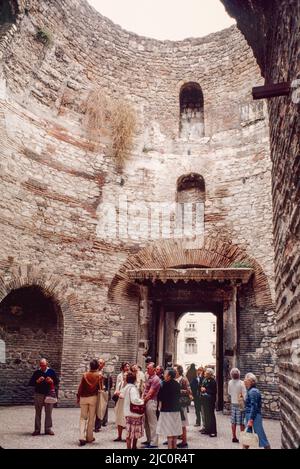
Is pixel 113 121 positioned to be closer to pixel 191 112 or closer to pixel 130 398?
pixel 191 112

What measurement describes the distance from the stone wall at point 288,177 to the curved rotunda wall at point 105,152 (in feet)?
20.0

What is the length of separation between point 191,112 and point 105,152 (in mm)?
3718

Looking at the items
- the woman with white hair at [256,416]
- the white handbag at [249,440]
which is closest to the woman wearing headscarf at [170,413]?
the woman with white hair at [256,416]

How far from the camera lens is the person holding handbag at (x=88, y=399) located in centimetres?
546

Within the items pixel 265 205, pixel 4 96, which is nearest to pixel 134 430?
pixel 265 205

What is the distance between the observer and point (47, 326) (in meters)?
9.89

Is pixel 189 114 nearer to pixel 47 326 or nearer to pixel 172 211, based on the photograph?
pixel 172 211

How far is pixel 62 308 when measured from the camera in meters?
9.64

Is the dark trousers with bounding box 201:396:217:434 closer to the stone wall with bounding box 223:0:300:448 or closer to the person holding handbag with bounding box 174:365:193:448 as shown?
the person holding handbag with bounding box 174:365:193:448

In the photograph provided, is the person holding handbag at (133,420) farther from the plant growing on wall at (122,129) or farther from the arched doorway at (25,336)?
the plant growing on wall at (122,129)

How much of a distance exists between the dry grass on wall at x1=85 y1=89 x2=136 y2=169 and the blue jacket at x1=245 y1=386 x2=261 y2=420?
825cm

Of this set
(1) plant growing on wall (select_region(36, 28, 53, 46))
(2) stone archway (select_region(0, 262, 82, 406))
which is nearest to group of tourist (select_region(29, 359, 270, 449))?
(2) stone archway (select_region(0, 262, 82, 406))

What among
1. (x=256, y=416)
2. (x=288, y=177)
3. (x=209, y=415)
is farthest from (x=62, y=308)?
(x=288, y=177)
